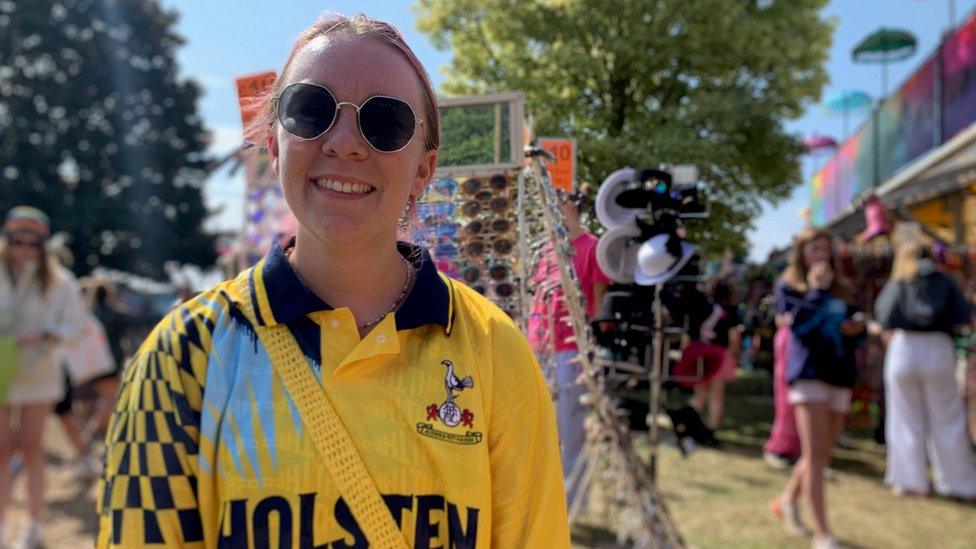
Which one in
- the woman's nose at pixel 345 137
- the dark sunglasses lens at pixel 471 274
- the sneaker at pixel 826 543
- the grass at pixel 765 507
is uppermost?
the woman's nose at pixel 345 137

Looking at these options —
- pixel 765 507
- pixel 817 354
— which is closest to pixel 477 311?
pixel 817 354

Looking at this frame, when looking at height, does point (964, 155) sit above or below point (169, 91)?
below

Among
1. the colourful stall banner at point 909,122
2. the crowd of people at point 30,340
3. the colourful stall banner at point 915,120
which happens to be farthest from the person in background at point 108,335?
the colourful stall banner at point 909,122

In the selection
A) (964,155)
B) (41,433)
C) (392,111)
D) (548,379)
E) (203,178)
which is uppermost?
(203,178)

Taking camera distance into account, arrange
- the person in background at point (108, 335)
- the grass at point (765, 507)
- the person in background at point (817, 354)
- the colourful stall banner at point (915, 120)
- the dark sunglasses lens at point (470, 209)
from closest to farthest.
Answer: the dark sunglasses lens at point (470, 209) → the person in background at point (817, 354) → the grass at point (765, 507) → the person in background at point (108, 335) → the colourful stall banner at point (915, 120)

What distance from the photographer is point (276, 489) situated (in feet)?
3.27

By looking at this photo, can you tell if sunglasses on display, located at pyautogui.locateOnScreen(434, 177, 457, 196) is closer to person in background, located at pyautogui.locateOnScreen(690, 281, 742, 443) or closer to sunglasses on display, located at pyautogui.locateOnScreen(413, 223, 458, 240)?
sunglasses on display, located at pyautogui.locateOnScreen(413, 223, 458, 240)

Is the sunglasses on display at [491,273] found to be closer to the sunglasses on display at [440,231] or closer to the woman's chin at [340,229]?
the sunglasses on display at [440,231]

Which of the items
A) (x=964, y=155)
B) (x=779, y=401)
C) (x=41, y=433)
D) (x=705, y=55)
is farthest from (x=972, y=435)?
(x=41, y=433)

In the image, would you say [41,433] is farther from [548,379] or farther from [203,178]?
[203,178]

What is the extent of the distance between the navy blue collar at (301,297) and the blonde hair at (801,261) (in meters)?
3.45

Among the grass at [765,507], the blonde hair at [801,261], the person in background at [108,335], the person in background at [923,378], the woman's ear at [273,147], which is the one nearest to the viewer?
the woman's ear at [273,147]

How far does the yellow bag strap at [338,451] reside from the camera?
102 centimetres

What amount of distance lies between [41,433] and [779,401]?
547cm
